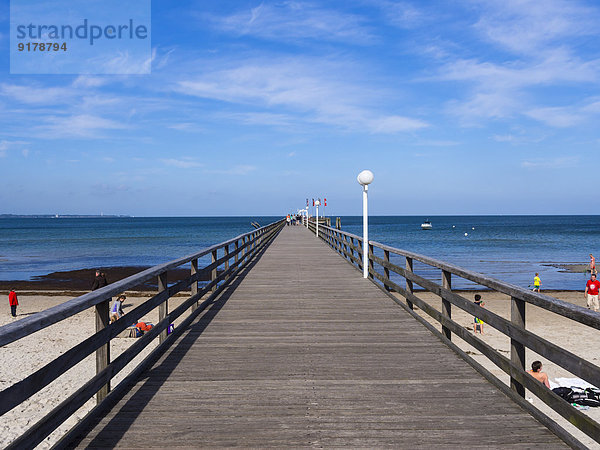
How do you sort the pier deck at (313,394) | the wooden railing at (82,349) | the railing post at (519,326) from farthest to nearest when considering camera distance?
the railing post at (519,326), the pier deck at (313,394), the wooden railing at (82,349)

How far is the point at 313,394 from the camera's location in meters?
3.96

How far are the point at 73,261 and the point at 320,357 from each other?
4763 cm

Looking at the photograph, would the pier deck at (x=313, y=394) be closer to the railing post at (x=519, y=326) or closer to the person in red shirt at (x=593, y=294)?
the railing post at (x=519, y=326)

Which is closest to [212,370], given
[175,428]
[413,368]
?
[175,428]

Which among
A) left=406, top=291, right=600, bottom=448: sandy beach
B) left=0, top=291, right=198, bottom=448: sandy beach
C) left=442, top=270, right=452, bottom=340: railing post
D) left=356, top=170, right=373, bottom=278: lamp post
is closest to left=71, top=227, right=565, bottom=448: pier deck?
left=442, top=270, right=452, bottom=340: railing post

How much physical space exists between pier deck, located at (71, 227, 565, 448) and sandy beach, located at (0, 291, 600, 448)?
511mm

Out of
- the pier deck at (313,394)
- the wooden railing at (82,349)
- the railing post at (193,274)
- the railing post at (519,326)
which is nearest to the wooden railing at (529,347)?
the railing post at (519,326)

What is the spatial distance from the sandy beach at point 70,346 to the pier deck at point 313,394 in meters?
0.51

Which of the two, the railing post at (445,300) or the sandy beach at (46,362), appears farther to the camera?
the sandy beach at (46,362)

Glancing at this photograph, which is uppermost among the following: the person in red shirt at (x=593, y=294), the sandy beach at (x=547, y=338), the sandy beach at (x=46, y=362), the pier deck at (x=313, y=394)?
the pier deck at (x=313, y=394)

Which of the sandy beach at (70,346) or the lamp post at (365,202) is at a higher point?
the lamp post at (365,202)

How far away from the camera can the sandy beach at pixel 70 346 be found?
9.30 meters

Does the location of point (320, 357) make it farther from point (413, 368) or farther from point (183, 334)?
point (183, 334)

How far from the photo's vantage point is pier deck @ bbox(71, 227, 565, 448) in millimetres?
3207
